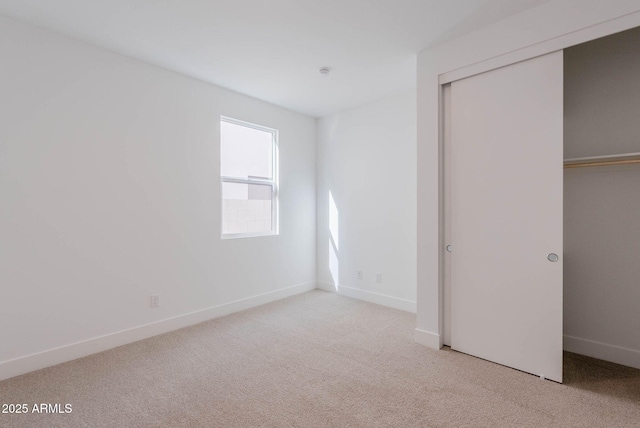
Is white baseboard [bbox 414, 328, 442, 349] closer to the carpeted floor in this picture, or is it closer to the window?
the carpeted floor

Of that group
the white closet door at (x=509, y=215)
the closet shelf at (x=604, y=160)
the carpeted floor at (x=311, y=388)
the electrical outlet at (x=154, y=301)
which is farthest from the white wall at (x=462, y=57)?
the electrical outlet at (x=154, y=301)

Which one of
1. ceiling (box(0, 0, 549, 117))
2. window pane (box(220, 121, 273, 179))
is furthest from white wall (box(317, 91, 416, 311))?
window pane (box(220, 121, 273, 179))

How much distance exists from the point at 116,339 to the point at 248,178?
87.8 inches

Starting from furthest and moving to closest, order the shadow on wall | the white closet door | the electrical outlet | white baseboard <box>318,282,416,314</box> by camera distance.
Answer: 1. the shadow on wall
2. white baseboard <box>318,282,416,314</box>
3. the electrical outlet
4. the white closet door

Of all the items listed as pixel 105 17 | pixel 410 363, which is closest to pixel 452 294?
pixel 410 363

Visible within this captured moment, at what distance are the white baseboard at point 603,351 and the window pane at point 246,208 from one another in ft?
11.4

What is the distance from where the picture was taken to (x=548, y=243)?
2.24 meters

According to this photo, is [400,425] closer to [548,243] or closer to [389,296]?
[548,243]

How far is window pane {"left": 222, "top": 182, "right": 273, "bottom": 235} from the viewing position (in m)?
3.88

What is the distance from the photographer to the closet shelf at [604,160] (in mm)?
2289

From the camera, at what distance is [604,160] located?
2.45 meters

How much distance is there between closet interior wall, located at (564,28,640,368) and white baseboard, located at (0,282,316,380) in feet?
11.0

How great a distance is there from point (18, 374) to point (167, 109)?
255 centimetres

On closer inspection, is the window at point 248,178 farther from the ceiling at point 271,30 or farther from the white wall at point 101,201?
the ceiling at point 271,30
